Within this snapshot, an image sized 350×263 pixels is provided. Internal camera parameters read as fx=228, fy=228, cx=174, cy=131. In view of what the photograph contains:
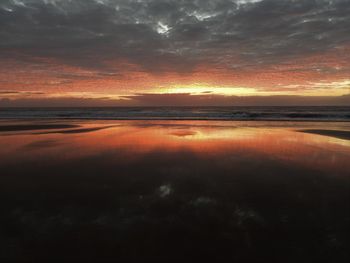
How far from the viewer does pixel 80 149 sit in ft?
37.4

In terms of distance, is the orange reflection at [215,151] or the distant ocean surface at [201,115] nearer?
the orange reflection at [215,151]

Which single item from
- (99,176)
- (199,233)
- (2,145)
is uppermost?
(199,233)

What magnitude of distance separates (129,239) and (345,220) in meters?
4.10

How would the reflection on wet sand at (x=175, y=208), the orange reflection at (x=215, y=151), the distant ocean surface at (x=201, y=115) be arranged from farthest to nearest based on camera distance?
1. the distant ocean surface at (x=201, y=115)
2. the orange reflection at (x=215, y=151)
3. the reflection on wet sand at (x=175, y=208)

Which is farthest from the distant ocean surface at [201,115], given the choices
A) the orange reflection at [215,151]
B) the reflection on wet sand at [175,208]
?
the reflection on wet sand at [175,208]

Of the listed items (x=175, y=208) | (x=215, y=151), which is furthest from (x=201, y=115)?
(x=175, y=208)

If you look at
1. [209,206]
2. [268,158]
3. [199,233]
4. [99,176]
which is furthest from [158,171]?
[268,158]

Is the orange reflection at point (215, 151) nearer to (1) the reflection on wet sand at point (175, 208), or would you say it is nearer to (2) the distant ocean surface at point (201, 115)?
(1) the reflection on wet sand at point (175, 208)

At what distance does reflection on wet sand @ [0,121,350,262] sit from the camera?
11.8 ft

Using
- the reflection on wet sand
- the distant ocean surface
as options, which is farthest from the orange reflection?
the distant ocean surface

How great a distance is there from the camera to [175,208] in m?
4.99

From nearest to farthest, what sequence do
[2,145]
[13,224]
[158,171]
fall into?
[13,224]
[158,171]
[2,145]

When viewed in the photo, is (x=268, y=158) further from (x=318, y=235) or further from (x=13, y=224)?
(x=13, y=224)

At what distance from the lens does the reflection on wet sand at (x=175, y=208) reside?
11.8 feet
